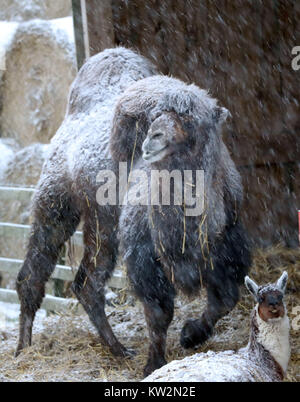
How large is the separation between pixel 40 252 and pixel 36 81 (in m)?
2.71

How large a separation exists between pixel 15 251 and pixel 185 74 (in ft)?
7.32

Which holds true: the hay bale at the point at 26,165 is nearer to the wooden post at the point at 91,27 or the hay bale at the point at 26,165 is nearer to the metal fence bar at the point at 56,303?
the metal fence bar at the point at 56,303

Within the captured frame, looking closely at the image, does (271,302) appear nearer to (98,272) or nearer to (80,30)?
(98,272)

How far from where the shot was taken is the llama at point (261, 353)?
272cm

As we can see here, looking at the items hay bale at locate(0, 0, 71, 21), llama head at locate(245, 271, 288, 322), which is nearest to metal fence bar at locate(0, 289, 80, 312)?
llama head at locate(245, 271, 288, 322)

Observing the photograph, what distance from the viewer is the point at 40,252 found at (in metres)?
4.13

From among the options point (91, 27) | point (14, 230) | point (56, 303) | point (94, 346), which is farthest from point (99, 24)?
point (94, 346)

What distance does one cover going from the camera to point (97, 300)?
13.4 feet

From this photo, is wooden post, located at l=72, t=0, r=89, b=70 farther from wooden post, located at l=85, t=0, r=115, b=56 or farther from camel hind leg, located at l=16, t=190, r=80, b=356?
camel hind leg, located at l=16, t=190, r=80, b=356

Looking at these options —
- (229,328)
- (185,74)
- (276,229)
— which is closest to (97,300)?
(229,328)

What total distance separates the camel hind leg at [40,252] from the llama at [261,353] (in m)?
1.46

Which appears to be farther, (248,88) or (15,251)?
(15,251)

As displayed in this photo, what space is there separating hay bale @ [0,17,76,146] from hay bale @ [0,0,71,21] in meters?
0.08

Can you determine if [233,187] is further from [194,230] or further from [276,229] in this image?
[276,229]
